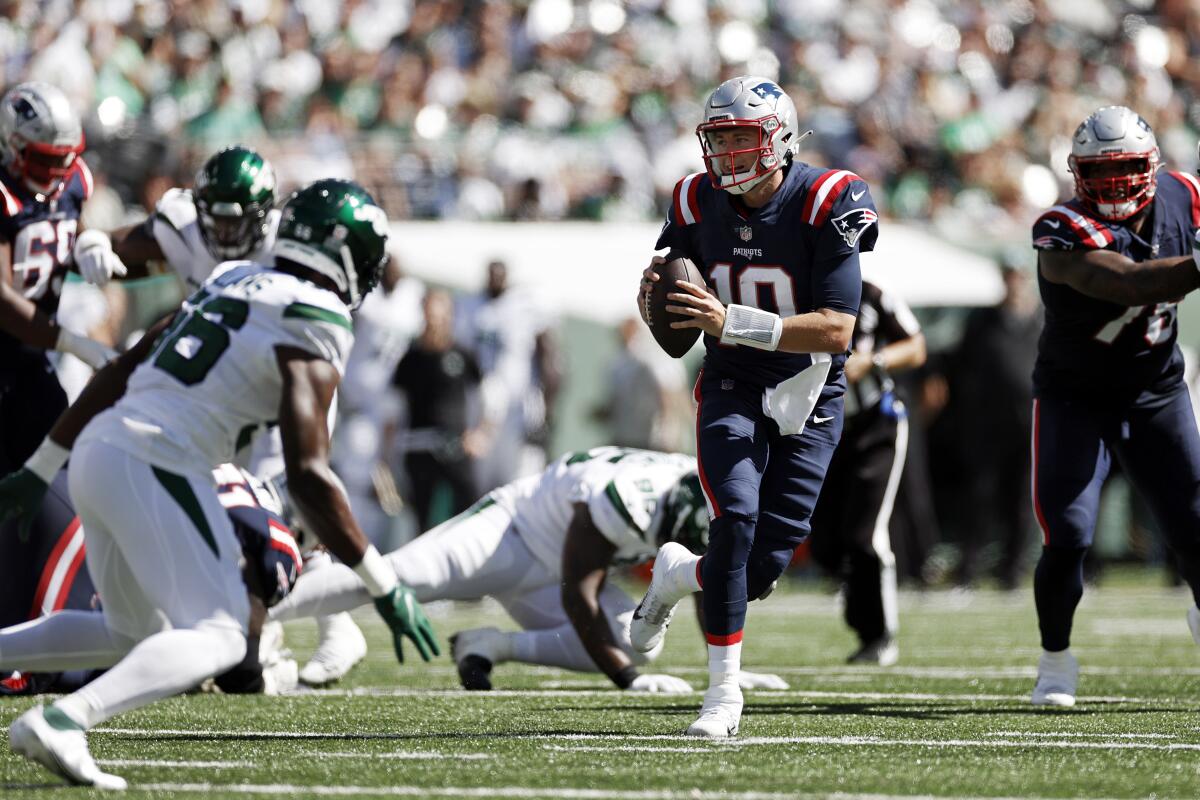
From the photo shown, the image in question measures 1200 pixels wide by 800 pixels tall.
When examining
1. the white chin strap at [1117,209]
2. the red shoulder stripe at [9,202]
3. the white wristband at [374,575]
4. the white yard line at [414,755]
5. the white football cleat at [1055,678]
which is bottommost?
the white football cleat at [1055,678]

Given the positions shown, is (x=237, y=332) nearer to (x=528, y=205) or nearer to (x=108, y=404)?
(x=108, y=404)

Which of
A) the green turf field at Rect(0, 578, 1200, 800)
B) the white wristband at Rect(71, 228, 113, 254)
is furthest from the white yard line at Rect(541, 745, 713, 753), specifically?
the white wristband at Rect(71, 228, 113, 254)

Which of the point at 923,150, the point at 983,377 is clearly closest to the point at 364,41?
the point at 923,150

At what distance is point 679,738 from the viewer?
4445mm

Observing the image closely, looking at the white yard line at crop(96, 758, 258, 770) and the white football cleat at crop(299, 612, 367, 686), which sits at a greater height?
the white yard line at crop(96, 758, 258, 770)

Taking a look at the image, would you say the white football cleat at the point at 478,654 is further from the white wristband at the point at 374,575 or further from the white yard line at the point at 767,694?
the white wristband at the point at 374,575

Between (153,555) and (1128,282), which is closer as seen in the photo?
(153,555)

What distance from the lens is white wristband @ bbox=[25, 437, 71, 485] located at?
4156 millimetres

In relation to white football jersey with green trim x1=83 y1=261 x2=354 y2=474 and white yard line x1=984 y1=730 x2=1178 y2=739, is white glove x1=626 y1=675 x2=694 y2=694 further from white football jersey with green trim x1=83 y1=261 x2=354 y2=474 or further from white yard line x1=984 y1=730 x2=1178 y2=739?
white football jersey with green trim x1=83 y1=261 x2=354 y2=474

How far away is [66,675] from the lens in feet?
18.6

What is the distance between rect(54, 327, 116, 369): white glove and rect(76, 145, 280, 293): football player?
8.3 inches

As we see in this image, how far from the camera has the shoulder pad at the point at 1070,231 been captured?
5.17 meters

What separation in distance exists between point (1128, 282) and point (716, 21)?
12.0 metres

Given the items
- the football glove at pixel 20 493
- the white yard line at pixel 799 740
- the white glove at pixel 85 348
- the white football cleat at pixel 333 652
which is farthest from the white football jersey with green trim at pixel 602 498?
the football glove at pixel 20 493
